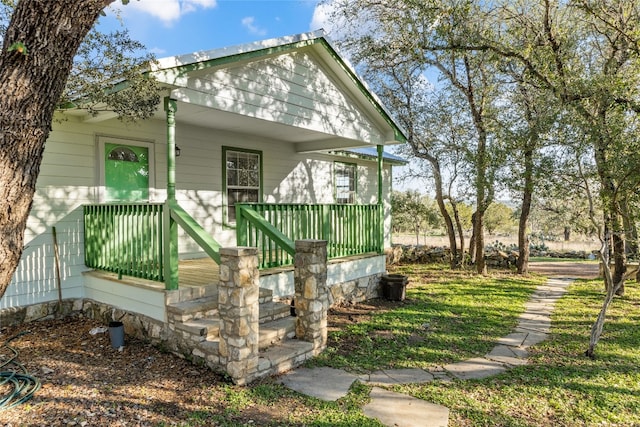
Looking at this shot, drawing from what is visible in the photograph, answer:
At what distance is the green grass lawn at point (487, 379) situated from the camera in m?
3.28

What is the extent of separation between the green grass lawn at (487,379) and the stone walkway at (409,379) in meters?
0.11

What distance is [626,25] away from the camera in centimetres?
614

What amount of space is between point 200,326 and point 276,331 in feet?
2.97

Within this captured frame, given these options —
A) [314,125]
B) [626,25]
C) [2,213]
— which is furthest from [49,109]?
[626,25]

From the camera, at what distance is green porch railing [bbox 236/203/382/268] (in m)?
5.40

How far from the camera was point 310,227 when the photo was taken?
6.53 meters

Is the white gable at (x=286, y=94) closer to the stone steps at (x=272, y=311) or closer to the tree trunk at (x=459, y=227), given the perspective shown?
the stone steps at (x=272, y=311)

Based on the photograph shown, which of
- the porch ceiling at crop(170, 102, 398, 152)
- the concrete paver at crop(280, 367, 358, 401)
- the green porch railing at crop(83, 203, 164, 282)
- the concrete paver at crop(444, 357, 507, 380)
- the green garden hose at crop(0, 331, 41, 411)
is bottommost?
the concrete paver at crop(444, 357, 507, 380)

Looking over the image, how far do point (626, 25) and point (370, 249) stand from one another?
578cm

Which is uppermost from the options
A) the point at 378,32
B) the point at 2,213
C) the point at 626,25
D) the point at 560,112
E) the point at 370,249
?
the point at 378,32

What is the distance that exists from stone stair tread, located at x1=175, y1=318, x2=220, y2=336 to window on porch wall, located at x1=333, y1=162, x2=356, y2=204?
6.81 m

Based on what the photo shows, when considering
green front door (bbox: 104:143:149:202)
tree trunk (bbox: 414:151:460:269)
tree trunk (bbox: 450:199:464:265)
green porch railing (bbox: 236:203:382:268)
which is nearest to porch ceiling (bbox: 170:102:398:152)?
green front door (bbox: 104:143:149:202)

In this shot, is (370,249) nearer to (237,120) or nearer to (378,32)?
(237,120)

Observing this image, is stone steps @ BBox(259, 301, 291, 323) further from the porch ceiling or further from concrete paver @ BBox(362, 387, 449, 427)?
the porch ceiling
